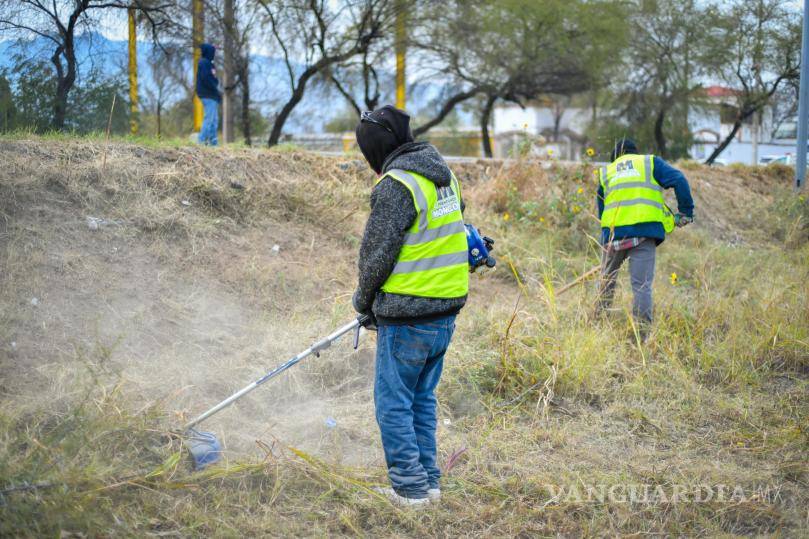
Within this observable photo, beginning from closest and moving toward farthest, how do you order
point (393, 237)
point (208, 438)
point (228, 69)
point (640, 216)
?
point (393, 237) < point (208, 438) < point (640, 216) < point (228, 69)

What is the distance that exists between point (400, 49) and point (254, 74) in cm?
325

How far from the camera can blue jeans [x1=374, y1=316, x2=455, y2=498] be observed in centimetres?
346

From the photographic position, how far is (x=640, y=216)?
6164 millimetres

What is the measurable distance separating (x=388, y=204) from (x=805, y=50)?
1016 cm

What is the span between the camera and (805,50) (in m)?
11.2

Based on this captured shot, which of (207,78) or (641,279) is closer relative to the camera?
(641,279)

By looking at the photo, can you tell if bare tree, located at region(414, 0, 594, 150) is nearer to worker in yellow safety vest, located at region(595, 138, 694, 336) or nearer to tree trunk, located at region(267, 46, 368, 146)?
tree trunk, located at region(267, 46, 368, 146)

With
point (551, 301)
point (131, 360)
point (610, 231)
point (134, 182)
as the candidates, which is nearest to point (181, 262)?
point (134, 182)

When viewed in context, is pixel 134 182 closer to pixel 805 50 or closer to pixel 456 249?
pixel 456 249

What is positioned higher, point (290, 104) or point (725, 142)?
point (290, 104)

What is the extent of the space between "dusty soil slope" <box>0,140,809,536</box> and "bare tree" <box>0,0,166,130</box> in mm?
1548

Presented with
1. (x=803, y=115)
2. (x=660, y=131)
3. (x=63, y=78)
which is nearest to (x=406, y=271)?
(x=63, y=78)

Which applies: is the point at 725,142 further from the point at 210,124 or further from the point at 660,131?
the point at 210,124

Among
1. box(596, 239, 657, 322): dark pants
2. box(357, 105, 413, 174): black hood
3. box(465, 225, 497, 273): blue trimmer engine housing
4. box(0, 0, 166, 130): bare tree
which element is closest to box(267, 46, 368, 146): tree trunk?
box(0, 0, 166, 130): bare tree
